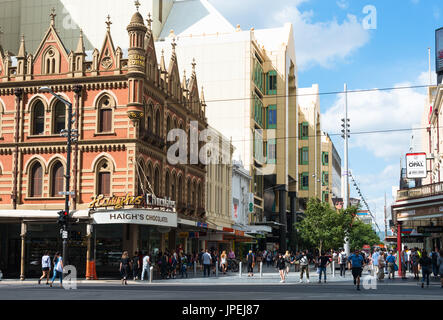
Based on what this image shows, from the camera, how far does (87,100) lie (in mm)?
40906

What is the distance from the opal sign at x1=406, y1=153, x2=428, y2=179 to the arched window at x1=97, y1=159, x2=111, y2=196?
31.1m

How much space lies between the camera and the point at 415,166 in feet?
195

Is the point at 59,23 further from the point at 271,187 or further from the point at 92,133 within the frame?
the point at 92,133

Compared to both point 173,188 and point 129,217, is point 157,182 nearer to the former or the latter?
point 173,188

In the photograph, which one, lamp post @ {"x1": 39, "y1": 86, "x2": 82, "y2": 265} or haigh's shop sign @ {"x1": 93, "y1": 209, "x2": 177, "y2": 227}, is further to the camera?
haigh's shop sign @ {"x1": 93, "y1": 209, "x2": 177, "y2": 227}

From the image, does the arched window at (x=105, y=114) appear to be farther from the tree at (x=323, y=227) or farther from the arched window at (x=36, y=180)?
the tree at (x=323, y=227)

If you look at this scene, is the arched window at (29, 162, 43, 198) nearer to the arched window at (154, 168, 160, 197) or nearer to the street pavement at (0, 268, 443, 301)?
the arched window at (154, 168, 160, 197)

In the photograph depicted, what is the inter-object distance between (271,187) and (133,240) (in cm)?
4772

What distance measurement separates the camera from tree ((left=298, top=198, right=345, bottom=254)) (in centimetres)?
6392

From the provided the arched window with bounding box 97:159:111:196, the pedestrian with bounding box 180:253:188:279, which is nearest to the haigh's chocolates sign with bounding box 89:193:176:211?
the arched window with bounding box 97:159:111:196

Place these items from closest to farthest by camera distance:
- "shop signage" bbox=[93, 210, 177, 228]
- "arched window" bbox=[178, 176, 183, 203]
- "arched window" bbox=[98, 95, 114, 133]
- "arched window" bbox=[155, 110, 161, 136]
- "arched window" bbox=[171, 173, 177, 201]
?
"shop signage" bbox=[93, 210, 177, 228] < "arched window" bbox=[98, 95, 114, 133] < "arched window" bbox=[155, 110, 161, 136] < "arched window" bbox=[171, 173, 177, 201] < "arched window" bbox=[178, 176, 183, 203]

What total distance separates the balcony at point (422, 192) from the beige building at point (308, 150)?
5869 centimetres

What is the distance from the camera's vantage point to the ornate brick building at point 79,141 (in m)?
39.8
